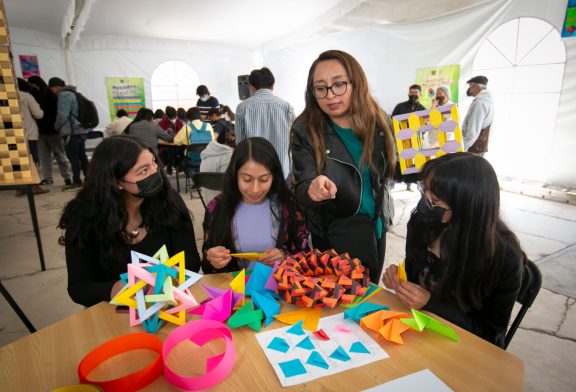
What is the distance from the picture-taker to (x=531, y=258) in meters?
2.85

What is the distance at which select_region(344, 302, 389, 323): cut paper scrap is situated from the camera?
0.97 meters

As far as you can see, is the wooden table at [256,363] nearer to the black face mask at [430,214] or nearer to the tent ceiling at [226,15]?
the black face mask at [430,214]

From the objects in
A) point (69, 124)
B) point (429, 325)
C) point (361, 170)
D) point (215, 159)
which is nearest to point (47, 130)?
point (69, 124)

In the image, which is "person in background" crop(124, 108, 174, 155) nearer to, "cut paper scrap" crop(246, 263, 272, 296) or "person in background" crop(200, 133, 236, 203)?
"person in background" crop(200, 133, 236, 203)

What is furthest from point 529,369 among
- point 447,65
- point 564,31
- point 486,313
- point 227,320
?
point 447,65

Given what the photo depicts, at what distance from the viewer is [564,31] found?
13.1 feet

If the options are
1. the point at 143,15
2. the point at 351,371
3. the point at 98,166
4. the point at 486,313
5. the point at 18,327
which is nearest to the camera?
the point at 351,371

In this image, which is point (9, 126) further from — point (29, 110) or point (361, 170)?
point (29, 110)

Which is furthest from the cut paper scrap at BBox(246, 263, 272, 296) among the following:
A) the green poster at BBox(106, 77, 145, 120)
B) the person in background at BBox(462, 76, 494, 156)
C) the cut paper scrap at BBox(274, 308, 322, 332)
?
the green poster at BBox(106, 77, 145, 120)

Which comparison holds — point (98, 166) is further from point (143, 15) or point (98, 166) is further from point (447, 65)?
point (143, 15)

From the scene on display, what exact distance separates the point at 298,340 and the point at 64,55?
32.2 ft

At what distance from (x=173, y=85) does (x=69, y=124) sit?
5.30 m

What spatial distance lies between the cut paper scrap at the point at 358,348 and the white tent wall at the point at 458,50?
4825mm

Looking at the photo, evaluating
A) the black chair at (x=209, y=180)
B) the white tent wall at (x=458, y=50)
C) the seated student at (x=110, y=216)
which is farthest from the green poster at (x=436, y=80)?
the seated student at (x=110, y=216)
